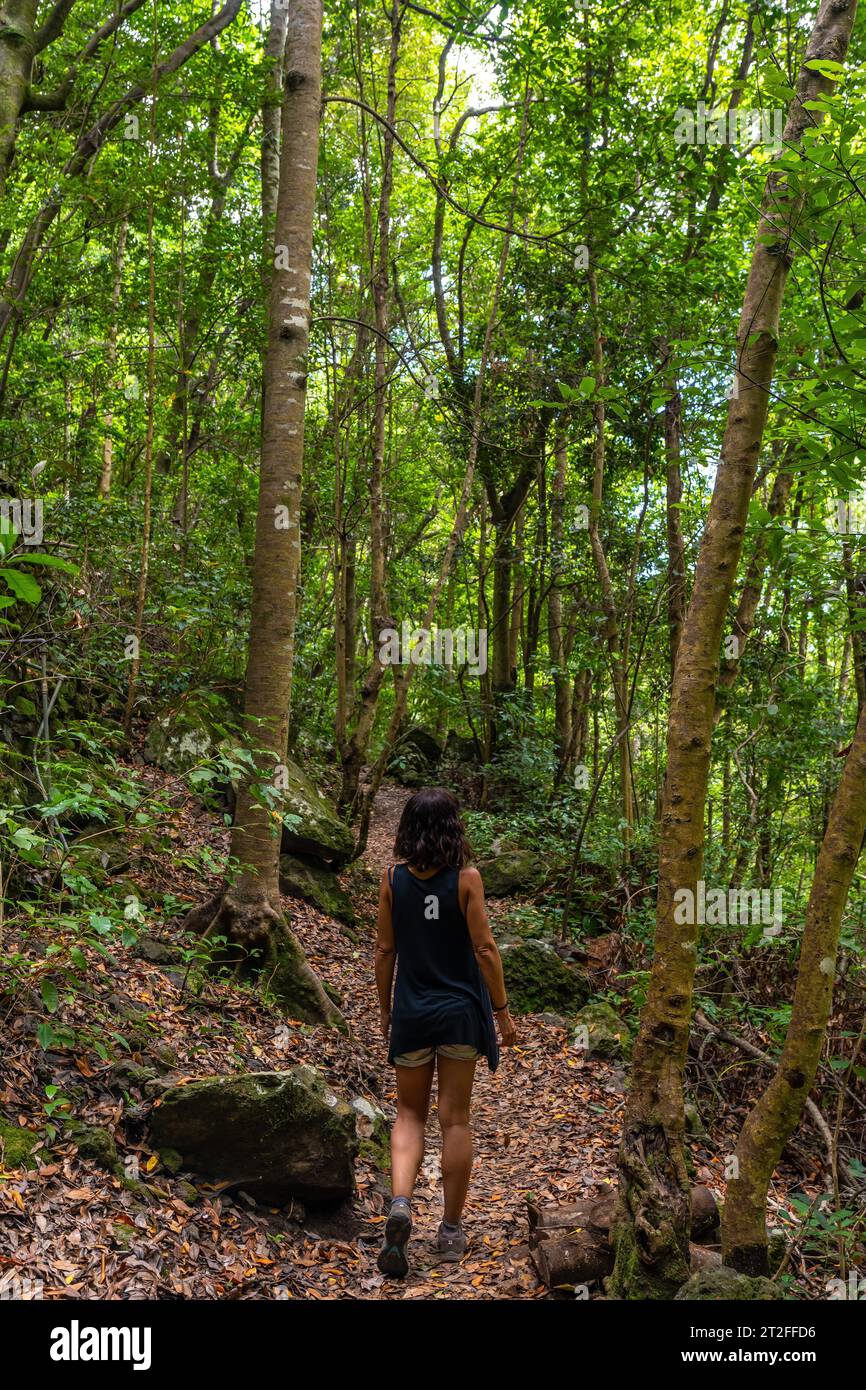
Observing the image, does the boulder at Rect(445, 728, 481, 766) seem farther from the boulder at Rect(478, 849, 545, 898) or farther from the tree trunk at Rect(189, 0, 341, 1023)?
the tree trunk at Rect(189, 0, 341, 1023)

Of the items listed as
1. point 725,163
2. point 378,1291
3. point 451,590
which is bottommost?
point 378,1291

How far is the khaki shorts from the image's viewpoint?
3.66m

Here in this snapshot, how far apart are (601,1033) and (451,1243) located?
3.42m

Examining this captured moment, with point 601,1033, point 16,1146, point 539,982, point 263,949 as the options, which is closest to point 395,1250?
point 16,1146

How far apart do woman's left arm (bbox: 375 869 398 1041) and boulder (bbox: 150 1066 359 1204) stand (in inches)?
20.2

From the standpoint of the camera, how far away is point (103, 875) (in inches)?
159

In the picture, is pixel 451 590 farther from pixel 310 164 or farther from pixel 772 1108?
pixel 772 1108

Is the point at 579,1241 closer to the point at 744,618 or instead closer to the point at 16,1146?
the point at 16,1146

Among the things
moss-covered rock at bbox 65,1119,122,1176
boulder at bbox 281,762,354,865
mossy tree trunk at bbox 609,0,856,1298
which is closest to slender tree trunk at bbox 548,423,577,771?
boulder at bbox 281,762,354,865

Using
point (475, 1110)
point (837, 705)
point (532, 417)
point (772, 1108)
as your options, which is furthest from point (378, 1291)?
point (532, 417)

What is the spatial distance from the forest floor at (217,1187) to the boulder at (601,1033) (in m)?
0.17

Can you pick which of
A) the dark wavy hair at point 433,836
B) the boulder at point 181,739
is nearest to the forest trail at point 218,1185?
the dark wavy hair at point 433,836
